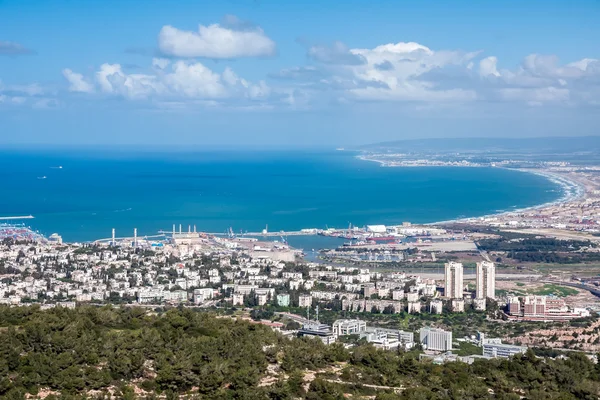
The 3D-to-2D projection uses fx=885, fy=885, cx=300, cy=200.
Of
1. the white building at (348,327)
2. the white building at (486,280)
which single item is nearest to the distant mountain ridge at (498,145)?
the white building at (486,280)

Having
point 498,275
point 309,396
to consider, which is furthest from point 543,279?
point 309,396

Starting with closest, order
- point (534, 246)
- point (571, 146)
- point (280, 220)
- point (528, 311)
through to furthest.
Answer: point (528, 311)
point (534, 246)
point (280, 220)
point (571, 146)

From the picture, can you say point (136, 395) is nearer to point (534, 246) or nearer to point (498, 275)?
point (498, 275)

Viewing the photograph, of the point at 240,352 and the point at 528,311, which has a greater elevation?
the point at 240,352

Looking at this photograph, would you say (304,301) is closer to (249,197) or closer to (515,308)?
(515,308)

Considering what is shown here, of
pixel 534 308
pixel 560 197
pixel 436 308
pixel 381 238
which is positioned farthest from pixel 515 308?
pixel 560 197

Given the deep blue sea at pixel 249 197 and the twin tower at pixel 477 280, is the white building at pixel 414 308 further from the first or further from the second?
the deep blue sea at pixel 249 197
